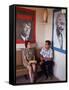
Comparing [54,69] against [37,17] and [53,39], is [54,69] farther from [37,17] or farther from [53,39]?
[37,17]

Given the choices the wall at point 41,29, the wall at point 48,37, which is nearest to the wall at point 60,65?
the wall at point 48,37

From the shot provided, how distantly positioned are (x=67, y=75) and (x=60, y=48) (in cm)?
19

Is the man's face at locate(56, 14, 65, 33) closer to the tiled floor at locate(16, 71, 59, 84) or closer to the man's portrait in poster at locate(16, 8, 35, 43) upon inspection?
the man's portrait in poster at locate(16, 8, 35, 43)

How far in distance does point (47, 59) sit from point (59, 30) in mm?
208

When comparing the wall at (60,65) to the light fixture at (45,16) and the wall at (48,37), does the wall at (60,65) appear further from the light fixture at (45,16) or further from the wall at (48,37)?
the light fixture at (45,16)

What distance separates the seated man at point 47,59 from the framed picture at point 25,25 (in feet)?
0.31

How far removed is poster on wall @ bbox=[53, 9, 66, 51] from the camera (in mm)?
1463

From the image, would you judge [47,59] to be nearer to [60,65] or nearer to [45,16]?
[60,65]

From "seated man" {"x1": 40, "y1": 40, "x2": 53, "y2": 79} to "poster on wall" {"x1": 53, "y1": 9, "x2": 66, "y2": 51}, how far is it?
5 centimetres

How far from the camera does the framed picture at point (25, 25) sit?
1.37 m

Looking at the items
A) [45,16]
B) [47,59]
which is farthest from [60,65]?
[45,16]

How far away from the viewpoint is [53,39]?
4.78ft

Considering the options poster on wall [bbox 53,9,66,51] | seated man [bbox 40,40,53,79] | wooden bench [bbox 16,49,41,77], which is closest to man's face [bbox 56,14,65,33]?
poster on wall [bbox 53,9,66,51]

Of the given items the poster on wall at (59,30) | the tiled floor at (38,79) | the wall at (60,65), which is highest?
the poster on wall at (59,30)
